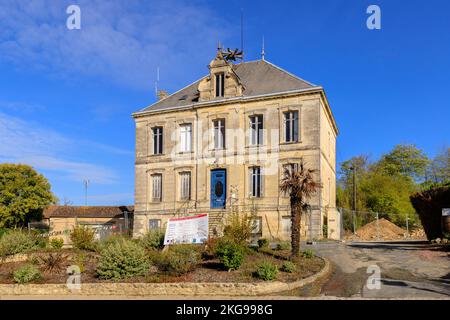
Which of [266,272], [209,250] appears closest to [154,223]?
[209,250]

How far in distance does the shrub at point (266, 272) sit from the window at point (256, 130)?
15.8 m

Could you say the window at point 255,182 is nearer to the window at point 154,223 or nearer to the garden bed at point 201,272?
the window at point 154,223

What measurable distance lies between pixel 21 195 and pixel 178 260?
98.3 feet

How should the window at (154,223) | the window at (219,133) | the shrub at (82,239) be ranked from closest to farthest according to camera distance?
1. the shrub at (82,239)
2. the window at (219,133)
3. the window at (154,223)

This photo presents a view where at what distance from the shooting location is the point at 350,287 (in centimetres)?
1418

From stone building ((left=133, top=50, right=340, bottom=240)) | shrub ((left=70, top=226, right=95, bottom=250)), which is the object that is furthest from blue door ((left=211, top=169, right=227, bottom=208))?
shrub ((left=70, top=226, right=95, bottom=250))

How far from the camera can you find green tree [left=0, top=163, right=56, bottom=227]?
3978 centimetres

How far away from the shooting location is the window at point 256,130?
3007 cm

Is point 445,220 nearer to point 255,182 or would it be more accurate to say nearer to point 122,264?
point 255,182

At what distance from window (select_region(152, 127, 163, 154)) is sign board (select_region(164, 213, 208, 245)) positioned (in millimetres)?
14566

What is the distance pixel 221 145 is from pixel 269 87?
16.2 feet

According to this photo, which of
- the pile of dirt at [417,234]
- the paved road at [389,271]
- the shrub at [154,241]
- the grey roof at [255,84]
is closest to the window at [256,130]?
the grey roof at [255,84]

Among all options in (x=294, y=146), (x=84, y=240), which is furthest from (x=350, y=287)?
(x=294, y=146)

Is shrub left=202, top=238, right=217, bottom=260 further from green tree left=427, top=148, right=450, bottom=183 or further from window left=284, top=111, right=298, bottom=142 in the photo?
A: green tree left=427, top=148, right=450, bottom=183
